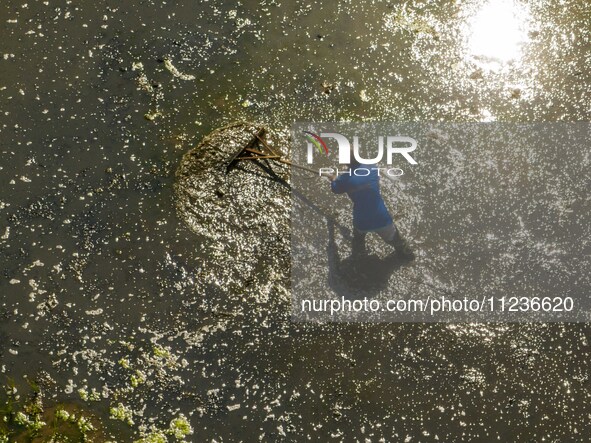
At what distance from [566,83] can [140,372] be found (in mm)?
2648

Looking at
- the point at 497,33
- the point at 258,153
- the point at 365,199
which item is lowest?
the point at 365,199

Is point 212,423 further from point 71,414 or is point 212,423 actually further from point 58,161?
point 58,161

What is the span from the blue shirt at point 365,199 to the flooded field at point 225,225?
5.8 inches

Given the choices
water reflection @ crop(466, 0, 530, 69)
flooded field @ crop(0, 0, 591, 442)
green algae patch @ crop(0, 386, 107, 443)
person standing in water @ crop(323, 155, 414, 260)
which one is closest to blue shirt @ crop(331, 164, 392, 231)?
person standing in water @ crop(323, 155, 414, 260)

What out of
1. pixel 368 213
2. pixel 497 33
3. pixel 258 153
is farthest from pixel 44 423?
pixel 497 33

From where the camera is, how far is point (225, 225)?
3.01 m

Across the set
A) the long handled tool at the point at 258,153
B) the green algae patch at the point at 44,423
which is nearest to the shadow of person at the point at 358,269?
the long handled tool at the point at 258,153

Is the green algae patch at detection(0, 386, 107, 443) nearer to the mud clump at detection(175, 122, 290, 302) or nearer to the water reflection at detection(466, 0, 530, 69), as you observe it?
the mud clump at detection(175, 122, 290, 302)

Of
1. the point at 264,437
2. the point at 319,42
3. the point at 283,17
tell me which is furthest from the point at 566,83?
the point at 264,437

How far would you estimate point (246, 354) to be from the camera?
2879mm

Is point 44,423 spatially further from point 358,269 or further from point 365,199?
point 365,199

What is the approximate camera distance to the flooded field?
9.29 feet

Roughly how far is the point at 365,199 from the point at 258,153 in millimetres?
592

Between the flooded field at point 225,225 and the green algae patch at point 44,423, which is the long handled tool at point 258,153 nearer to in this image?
the flooded field at point 225,225
